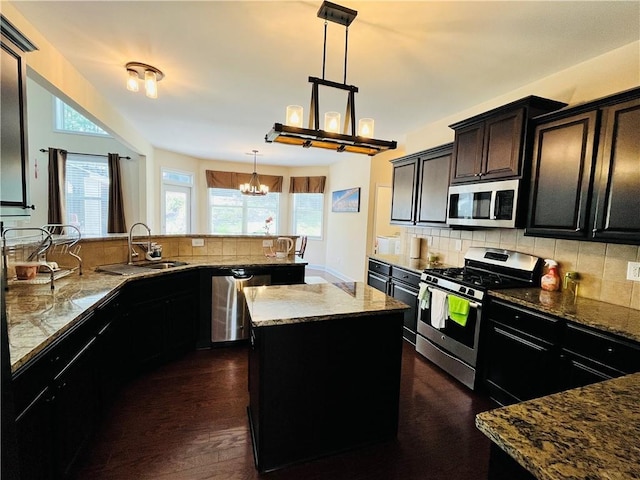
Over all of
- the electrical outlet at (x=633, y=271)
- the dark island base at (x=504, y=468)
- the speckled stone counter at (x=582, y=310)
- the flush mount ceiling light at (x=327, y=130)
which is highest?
the flush mount ceiling light at (x=327, y=130)

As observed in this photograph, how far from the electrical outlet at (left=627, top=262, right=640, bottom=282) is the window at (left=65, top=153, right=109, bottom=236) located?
289 inches

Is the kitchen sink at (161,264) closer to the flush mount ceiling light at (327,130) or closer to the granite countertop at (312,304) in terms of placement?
the granite countertop at (312,304)

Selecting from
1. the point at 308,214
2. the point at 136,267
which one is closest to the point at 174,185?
the point at 308,214

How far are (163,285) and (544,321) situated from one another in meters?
3.01

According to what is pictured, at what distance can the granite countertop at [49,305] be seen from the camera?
126 centimetres

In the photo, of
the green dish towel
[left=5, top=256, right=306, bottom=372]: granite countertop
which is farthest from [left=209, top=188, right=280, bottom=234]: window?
the green dish towel

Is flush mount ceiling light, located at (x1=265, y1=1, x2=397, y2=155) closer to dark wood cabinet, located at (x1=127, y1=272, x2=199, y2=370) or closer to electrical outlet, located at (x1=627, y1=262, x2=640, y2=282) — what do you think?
dark wood cabinet, located at (x1=127, y1=272, x2=199, y2=370)

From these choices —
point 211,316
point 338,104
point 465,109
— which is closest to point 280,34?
Answer: point 338,104

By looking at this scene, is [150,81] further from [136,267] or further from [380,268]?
[380,268]

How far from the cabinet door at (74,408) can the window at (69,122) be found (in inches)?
207

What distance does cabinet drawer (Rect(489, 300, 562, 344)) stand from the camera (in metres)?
1.96

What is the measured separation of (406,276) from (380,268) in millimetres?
557

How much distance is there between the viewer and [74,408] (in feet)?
5.14

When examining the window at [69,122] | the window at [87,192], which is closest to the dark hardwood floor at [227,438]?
the window at [87,192]
